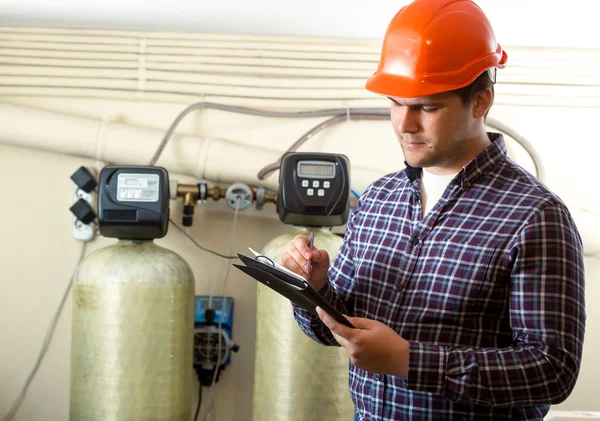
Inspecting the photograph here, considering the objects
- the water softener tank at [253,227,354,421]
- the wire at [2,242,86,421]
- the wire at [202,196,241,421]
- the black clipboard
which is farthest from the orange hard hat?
the wire at [2,242,86,421]

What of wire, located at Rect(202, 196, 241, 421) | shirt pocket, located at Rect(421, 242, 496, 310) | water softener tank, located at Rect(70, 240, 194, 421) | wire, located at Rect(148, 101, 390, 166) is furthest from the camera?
wire, located at Rect(148, 101, 390, 166)

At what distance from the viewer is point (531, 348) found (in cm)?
112

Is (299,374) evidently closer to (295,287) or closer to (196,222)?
(196,222)

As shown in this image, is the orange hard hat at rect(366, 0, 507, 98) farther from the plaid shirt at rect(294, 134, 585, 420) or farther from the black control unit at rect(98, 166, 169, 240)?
the black control unit at rect(98, 166, 169, 240)

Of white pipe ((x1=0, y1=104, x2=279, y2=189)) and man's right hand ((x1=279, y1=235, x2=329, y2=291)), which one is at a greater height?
white pipe ((x1=0, y1=104, x2=279, y2=189))

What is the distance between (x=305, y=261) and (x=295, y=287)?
0.21 metres

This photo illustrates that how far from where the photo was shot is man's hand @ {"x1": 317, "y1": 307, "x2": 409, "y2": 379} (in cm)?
111

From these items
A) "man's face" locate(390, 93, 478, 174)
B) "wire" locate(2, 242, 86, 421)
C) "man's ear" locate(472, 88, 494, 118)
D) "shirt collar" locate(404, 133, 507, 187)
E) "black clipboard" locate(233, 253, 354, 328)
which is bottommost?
"wire" locate(2, 242, 86, 421)

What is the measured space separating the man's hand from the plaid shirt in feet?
0.07

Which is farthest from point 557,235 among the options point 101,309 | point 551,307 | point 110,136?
point 110,136

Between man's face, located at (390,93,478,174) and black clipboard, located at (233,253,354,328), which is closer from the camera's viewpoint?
black clipboard, located at (233,253,354,328)

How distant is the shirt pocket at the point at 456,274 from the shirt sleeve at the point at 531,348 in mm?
53

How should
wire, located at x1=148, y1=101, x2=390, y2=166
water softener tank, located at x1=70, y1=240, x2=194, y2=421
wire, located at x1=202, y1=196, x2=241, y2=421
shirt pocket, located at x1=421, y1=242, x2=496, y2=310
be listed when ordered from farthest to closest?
wire, located at x1=148, y1=101, x2=390, y2=166 → wire, located at x1=202, y1=196, x2=241, y2=421 → water softener tank, located at x1=70, y1=240, x2=194, y2=421 → shirt pocket, located at x1=421, y1=242, x2=496, y2=310

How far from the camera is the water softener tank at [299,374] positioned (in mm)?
2086
